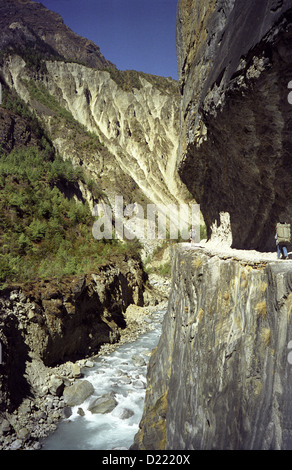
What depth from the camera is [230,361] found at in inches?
157

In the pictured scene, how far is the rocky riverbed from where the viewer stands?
25.7ft

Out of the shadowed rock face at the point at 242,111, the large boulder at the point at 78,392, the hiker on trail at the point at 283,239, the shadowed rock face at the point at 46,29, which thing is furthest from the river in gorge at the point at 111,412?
the shadowed rock face at the point at 46,29

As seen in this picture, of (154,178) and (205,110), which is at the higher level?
(154,178)

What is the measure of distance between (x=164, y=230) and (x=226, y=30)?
3284cm

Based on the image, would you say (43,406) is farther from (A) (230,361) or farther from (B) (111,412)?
(A) (230,361)

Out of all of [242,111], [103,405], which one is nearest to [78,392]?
[103,405]

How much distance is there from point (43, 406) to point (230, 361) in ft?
27.0

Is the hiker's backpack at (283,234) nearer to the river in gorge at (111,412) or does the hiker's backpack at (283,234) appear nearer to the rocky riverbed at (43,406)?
the river in gorge at (111,412)

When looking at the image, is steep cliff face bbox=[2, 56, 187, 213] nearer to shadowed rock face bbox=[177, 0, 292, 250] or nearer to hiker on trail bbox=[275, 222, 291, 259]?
shadowed rock face bbox=[177, 0, 292, 250]

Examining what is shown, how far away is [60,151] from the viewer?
39.7 m

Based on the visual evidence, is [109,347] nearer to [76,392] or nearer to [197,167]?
[76,392]

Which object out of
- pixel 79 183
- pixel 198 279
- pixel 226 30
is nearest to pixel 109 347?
pixel 198 279

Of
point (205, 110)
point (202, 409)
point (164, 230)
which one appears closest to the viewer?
point (202, 409)

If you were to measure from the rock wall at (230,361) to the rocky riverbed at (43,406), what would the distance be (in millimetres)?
3854
